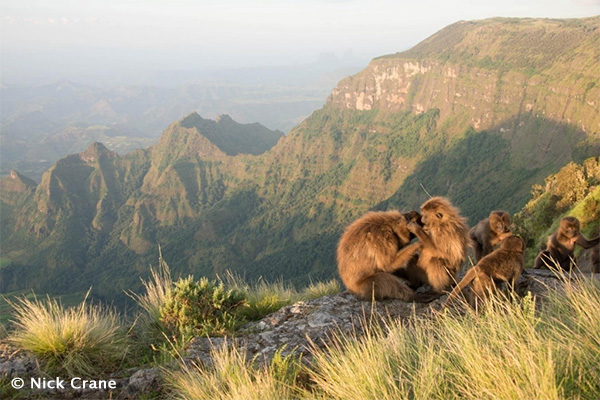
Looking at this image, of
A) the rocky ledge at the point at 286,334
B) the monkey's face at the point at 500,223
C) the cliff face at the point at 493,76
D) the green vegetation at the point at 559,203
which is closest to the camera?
the rocky ledge at the point at 286,334

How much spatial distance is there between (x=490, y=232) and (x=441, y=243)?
1.62 meters

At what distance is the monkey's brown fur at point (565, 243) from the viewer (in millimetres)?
7029

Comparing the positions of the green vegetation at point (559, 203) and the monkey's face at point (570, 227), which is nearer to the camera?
the monkey's face at point (570, 227)

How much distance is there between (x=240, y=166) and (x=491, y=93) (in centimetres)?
9418

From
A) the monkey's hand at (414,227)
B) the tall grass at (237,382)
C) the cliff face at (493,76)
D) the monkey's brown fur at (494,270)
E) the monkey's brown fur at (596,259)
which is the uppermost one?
the cliff face at (493,76)

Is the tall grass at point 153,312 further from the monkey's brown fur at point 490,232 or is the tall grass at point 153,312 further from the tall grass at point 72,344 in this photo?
the monkey's brown fur at point 490,232

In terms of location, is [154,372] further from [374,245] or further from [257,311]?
[374,245]

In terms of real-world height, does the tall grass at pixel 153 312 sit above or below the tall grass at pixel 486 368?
below

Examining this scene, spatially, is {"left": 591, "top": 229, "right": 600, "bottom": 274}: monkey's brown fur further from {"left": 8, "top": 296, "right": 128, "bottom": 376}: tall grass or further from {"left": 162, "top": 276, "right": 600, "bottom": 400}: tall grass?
{"left": 8, "top": 296, "right": 128, "bottom": 376}: tall grass

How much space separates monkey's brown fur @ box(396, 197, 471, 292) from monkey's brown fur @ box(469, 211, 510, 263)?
0.92 meters

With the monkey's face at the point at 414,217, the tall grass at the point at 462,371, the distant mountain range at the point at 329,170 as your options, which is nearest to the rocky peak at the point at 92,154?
the distant mountain range at the point at 329,170

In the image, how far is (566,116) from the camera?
86562 millimetres

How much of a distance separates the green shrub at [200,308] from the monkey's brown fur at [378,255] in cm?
167

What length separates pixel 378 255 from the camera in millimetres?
5320
